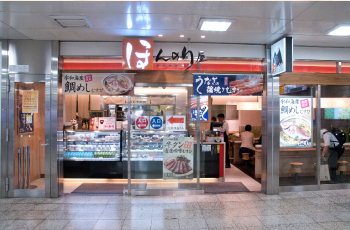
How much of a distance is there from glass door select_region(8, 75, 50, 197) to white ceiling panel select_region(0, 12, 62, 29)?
1.13 metres

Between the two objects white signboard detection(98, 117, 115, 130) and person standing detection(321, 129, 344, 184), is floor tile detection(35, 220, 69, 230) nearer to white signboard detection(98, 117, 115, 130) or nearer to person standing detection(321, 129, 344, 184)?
white signboard detection(98, 117, 115, 130)

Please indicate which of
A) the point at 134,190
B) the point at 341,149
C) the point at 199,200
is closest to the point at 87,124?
the point at 134,190

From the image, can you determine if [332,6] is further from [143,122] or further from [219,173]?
[219,173]

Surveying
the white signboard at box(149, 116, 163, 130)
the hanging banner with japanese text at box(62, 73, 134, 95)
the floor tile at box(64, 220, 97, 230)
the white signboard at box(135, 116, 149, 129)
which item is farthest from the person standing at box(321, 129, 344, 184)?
the floor tile at box(64, 220, 97, 230)

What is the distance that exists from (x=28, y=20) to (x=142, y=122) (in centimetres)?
272

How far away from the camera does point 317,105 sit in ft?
18.9

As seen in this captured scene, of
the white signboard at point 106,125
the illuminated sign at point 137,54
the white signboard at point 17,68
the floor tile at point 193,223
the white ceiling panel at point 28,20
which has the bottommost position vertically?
the floor tile at point 193,223

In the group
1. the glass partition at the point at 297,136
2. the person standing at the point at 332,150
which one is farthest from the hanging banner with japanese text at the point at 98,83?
the person standing at the point at 332,150

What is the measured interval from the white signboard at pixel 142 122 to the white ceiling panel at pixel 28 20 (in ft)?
7.51

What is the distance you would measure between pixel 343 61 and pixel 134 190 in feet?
17.8

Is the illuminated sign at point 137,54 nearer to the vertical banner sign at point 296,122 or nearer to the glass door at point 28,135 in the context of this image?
the glass door at point 28,135

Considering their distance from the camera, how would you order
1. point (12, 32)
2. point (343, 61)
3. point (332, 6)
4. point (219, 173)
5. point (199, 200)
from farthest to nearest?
point (219, 173)
point (343, 61)
point (199, 200)
point (12, 32)
point (332, 6)

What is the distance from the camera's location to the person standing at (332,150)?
5.84 metres

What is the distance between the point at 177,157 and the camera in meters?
5.47
